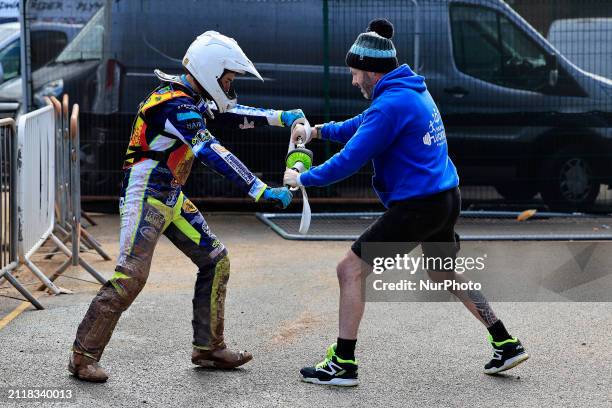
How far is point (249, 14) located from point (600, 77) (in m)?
3.70

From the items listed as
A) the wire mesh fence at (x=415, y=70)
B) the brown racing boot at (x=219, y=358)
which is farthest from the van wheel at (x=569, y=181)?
the brown racing boot at (x=219, y=358)

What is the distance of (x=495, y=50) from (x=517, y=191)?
1.51 meters

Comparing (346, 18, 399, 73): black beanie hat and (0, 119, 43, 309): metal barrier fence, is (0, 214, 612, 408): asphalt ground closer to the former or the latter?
(0, 119, 43, 309): metal barrier fence

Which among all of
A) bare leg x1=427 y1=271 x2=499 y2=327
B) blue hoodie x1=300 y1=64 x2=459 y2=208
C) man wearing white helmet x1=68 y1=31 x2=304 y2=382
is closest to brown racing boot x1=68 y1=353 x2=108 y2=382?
man wearing white helmet x1=68 y1=31 x2=304 y2=382

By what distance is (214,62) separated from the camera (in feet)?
20.2

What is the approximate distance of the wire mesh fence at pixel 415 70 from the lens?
12.3m

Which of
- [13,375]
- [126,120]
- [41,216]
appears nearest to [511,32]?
[126,120]

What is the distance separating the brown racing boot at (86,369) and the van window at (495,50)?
7.17 m

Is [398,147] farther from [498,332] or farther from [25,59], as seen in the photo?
[25,59]

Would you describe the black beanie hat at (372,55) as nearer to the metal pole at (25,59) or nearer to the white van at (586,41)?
the white van at (586,41)

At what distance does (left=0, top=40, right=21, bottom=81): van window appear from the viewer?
45.5ft

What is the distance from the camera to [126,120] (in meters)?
12.5

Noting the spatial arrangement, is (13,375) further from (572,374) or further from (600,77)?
(600,77)

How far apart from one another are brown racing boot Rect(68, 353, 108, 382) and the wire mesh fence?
645 cm
